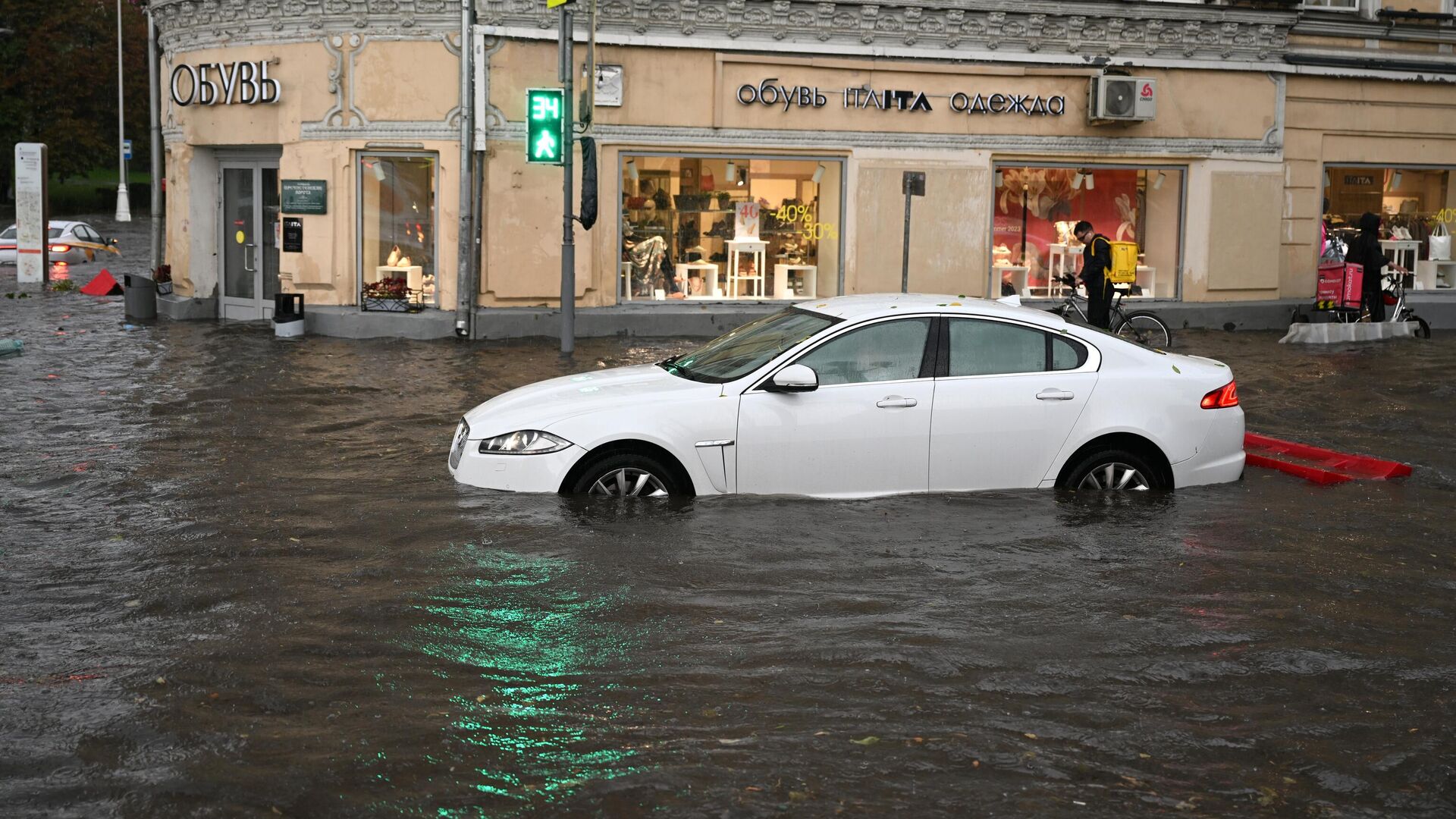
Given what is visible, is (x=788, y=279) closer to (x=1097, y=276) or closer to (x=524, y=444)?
(x=1097, y=276)

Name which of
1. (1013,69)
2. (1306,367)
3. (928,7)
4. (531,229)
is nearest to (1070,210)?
(1013,69)

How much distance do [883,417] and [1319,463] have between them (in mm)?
3898

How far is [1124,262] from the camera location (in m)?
21.5

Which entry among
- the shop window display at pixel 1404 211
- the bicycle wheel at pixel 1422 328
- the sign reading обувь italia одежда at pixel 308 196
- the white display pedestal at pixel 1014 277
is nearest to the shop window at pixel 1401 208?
the shop window display at pixel 1404 211

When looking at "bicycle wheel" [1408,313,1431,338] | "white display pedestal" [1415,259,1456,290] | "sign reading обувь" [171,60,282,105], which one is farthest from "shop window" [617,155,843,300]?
"white display pedestal" [1415,259,1456,290]

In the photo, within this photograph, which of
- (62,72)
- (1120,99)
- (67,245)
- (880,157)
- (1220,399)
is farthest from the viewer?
(62,72)

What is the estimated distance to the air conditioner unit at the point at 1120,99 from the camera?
21938mm

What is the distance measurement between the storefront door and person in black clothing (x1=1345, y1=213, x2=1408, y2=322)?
49.9 ft

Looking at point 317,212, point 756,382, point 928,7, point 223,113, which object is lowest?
point 756,382

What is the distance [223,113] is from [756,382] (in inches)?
585

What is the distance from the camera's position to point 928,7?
70.2 ft

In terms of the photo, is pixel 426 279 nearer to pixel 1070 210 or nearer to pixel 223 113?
pixel 223 113

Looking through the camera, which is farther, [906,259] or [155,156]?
[155,156]

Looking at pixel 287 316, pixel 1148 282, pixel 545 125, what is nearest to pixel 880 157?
pixel 1148 282
